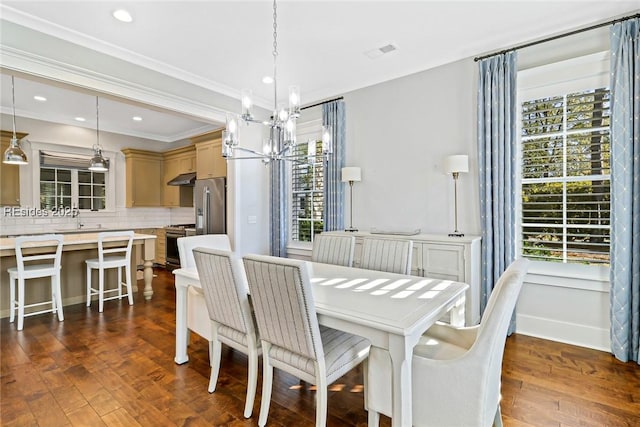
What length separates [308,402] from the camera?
2141 millimetres

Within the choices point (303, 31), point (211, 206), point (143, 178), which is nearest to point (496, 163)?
point (303, 31)

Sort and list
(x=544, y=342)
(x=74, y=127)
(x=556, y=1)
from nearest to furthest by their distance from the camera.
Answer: (x=556, y=1)
(x=544, y=342)
(x=74, y=127)

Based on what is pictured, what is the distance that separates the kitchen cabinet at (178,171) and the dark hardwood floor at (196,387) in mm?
3978

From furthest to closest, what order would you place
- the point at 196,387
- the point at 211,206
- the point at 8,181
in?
the point at 211,206, the point at 8,181, the point at 196,387

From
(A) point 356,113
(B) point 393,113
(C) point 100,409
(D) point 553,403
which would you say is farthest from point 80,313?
(D) point 553,403

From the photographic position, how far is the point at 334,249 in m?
3.10

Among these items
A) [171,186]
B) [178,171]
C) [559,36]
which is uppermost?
[559,36]

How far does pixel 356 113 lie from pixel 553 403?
358 cm

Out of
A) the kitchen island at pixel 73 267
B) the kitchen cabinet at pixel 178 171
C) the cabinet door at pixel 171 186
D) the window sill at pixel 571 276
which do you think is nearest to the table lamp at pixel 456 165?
the window sill at pixel 571 276

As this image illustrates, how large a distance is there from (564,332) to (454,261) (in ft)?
3.82

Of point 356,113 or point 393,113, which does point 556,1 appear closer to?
point 393,113

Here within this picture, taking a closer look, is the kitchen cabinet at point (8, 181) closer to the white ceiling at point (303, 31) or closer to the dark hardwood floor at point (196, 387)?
the white ceiling at point (303, 31)

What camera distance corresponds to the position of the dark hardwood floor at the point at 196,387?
196cm

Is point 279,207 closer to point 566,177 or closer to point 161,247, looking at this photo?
point 161,247
